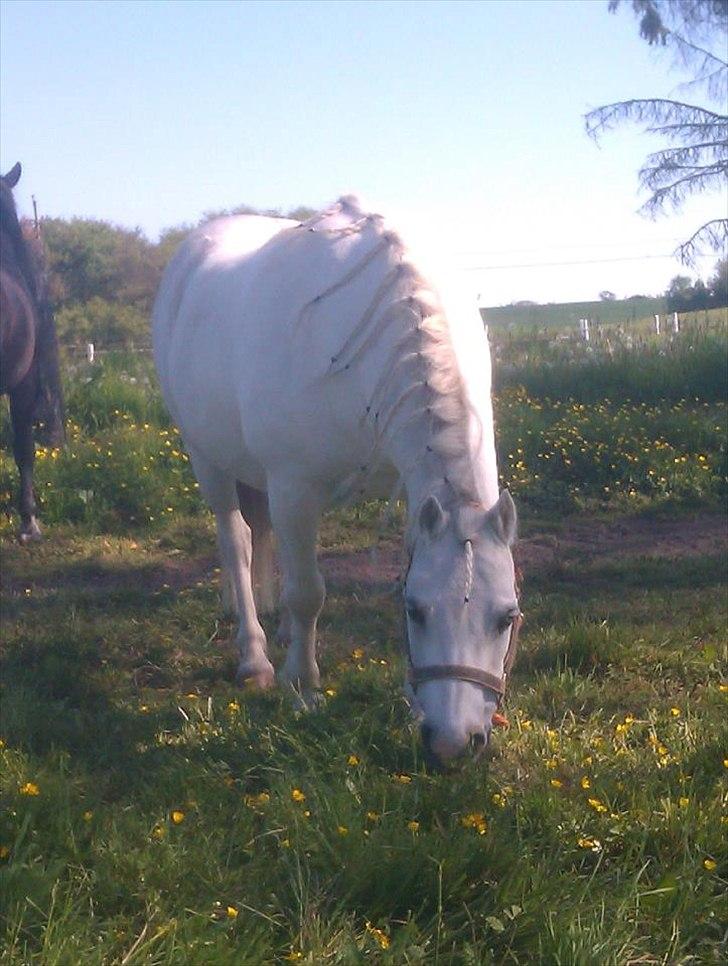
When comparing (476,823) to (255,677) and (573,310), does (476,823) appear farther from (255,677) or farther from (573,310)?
(573,310)

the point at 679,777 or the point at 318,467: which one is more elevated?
the point at 318,467

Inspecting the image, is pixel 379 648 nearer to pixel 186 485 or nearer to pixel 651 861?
pixel 651 861

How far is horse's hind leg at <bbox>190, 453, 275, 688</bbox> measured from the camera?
4.55m

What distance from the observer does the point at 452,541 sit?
10.0ft

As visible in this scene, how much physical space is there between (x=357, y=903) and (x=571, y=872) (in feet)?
1.70

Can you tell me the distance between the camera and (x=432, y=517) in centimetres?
306

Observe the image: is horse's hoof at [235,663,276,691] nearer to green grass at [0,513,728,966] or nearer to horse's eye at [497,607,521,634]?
green grass at [0,513,728,966]

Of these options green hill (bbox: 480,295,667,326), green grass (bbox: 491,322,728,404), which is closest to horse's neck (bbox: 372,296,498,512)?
green grass (bbox: 491,322,728,404)

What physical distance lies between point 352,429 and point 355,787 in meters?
1.35

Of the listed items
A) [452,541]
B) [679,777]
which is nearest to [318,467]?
[452,541]

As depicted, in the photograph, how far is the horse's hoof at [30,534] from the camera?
695cm

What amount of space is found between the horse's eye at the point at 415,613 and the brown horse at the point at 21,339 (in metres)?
4.48

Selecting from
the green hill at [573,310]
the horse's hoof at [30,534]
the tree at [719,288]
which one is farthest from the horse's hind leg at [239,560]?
the green hill at [573,310]

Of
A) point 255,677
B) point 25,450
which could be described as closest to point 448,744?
point 255,677
